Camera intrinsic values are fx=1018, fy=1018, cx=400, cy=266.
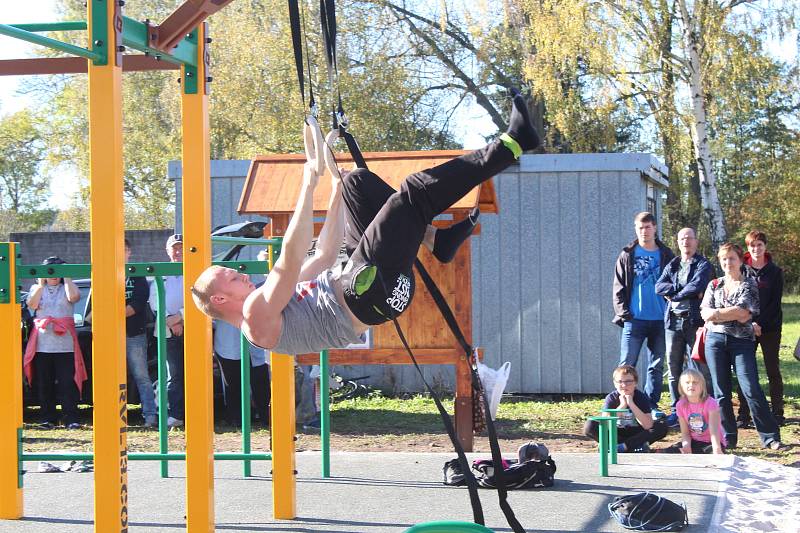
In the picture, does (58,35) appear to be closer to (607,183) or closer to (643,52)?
(643,52)

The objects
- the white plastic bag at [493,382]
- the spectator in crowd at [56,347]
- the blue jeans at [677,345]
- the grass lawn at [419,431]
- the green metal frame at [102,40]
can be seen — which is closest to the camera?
the green metal frame at [102,40]

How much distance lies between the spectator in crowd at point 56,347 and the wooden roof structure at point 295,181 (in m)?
2.49

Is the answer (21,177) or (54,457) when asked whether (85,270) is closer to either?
(54,457)

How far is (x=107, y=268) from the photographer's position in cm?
402

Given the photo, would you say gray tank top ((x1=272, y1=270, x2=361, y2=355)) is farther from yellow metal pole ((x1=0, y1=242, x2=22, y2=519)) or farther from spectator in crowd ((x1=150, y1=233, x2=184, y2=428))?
spectator in crowd ((x1=150, y1=233, x2=184, y2=428))

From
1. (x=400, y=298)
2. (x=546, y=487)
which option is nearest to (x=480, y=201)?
(x=546, y=487)

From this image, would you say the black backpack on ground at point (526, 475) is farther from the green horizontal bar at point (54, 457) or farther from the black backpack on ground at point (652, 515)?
the green horizontal bar at point (54, 457)

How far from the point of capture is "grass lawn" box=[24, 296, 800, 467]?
8.48 m

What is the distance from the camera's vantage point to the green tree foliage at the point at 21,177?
1534 inches

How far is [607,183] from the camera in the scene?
1106cm

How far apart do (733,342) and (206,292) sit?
196 inches

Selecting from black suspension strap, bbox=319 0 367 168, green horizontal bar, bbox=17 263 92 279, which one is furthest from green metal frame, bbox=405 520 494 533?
green horizontal bar, bbox=17 263 92 279

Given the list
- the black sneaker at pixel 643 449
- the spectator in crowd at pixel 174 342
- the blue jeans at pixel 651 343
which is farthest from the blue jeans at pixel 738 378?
the spectator in crowd at pixel 174 342

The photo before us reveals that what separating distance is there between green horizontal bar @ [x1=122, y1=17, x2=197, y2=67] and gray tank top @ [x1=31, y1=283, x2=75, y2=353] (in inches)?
207
